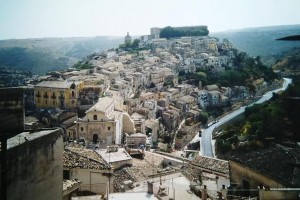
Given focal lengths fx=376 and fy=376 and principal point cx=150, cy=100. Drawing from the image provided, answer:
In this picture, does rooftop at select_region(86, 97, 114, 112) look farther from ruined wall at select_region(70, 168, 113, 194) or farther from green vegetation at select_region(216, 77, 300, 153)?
ruined wall at select_region(70, 168, 113, 194)

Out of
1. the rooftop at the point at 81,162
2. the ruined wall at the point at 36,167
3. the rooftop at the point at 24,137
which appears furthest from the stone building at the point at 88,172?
the rooftop at the point at 24,137

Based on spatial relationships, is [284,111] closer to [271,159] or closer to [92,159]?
[271,159]

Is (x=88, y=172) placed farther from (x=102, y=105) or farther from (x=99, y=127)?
(x=102, y=105)

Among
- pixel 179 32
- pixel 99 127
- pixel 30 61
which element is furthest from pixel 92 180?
pixel 179 32

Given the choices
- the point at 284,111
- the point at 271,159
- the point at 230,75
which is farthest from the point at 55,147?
the point at 230,75

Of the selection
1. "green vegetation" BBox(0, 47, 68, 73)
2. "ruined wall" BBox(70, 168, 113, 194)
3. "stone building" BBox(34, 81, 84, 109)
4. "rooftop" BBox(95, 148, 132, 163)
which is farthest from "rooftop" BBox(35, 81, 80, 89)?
"green vegetation" BBox(0, 47, 68, 73)

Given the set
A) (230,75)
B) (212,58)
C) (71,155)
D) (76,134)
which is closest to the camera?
(71,155)

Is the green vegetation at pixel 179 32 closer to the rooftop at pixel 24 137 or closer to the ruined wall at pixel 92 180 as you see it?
the ruined wall at pixel 92 180
